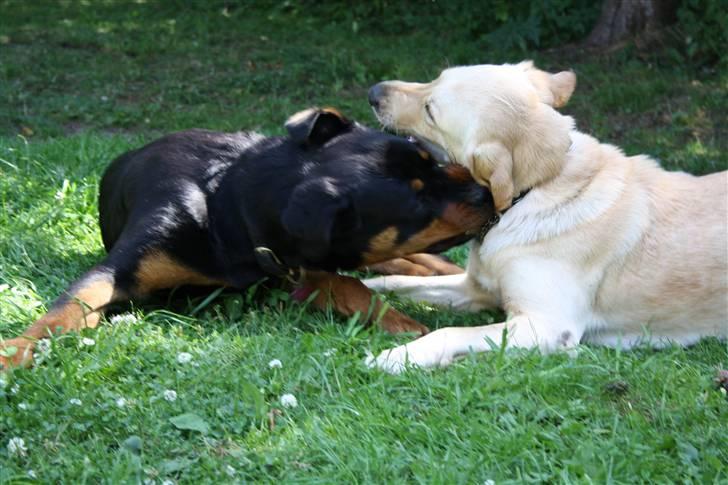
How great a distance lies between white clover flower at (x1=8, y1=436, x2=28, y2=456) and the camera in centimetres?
340

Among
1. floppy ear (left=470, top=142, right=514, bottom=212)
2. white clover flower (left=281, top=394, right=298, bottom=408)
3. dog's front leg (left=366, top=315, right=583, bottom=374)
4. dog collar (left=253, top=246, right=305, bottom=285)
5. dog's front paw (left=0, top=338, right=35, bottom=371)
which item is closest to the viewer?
white clover flower (left=281, top=394, right=298, bottom=408)

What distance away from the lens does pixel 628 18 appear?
34.4 ft

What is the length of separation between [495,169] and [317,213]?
0.92m

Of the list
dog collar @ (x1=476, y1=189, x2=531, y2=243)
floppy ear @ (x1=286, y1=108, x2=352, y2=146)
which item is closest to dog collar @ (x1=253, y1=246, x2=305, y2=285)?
floppy ear @ (x1=286, y1=108, x2=352, y2=146)

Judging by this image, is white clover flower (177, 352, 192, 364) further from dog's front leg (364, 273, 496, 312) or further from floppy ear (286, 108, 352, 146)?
dog's front leg (364, 273, 496, 312)

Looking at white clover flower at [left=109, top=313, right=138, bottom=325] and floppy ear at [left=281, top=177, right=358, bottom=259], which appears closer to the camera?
floppy ear at [left=281, top=177, right=358, bottom=259]

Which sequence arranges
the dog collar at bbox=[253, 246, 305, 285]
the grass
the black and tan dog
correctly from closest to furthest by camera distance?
the grass < the black and tan dog < the dog collar at bbox=[253, 246, 305, 285]

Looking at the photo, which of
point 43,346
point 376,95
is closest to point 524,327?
point 376,95

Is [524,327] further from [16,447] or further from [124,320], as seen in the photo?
[16,447]

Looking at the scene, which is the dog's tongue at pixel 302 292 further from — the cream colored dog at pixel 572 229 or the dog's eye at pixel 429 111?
the dog's eye at pixel 429 111

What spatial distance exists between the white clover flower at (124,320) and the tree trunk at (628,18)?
7579 millimetres

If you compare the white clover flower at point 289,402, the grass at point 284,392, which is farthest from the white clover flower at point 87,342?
the white clover flower at point 289,402

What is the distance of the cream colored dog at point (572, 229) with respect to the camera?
4602 mm

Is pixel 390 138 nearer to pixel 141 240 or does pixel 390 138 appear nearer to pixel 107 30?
pixel 141 240
